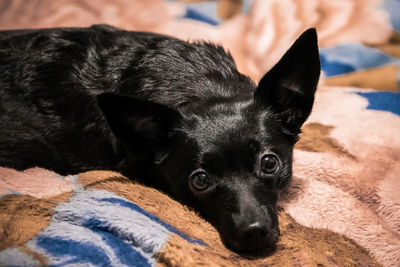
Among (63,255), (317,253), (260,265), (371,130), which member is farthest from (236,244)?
(371,130)

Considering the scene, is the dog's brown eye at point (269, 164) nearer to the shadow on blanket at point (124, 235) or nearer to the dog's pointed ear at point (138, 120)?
the shadow on blanket at point (124, 235)

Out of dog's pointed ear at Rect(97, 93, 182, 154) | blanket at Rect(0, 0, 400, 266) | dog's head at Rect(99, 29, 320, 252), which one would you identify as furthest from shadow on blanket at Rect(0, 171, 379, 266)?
dog's pointed ear at Rect(97, 93, 182, 154)

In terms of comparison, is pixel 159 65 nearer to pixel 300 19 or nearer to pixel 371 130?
pixel 371 130

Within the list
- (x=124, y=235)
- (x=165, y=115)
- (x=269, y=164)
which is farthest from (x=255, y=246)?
(x=165, y=115)

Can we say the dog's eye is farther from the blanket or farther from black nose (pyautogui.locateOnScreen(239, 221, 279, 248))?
black nose (pyautogui.locateOnScreen(239, 221, 279, 248))

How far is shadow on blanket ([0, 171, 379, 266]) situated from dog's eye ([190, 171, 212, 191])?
5.5 inches

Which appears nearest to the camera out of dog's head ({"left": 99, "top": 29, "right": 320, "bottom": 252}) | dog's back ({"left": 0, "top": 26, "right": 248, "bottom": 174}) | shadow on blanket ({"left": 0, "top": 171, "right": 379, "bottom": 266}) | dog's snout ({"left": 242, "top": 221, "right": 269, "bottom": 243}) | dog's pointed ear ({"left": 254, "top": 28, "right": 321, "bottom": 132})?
shadow on blanket ({"left": 0, "top": 171, "right": 379, "bottom": 266})

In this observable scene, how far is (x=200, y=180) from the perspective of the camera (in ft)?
6.21

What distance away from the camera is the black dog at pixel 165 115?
5.99 ft

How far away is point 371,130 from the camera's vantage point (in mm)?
2404

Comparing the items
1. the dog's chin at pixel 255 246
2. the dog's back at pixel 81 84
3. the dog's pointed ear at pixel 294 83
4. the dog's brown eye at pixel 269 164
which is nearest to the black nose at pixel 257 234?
the dog's chin at pixel 255 246

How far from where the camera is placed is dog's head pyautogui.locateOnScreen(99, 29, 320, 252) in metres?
1.74

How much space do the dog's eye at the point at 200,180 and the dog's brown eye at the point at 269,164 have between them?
264 millimetres

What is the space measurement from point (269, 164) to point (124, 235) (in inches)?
29.7
